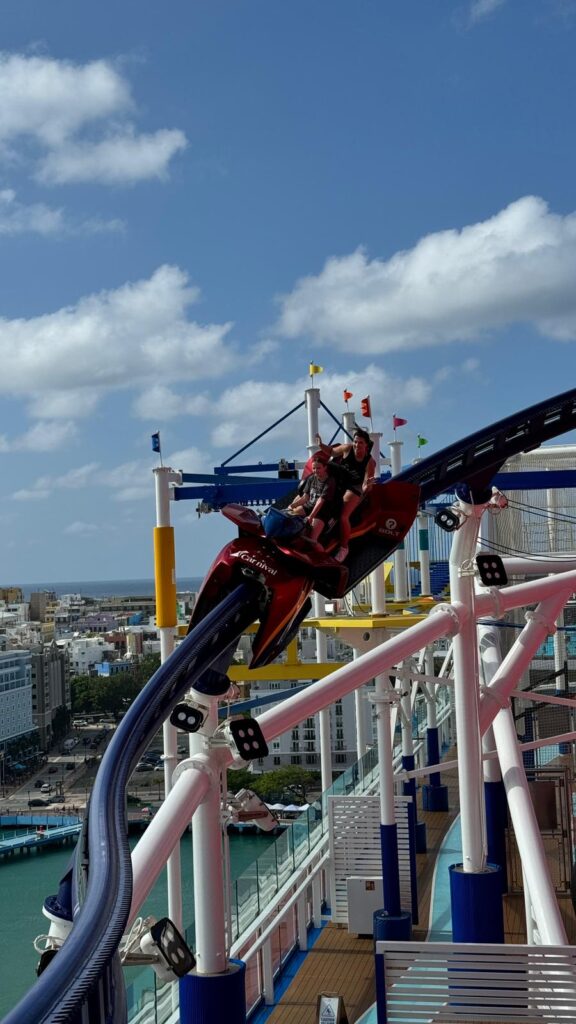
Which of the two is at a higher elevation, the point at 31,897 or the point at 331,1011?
the point at 331,1011

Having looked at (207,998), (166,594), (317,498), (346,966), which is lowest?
(346,966)

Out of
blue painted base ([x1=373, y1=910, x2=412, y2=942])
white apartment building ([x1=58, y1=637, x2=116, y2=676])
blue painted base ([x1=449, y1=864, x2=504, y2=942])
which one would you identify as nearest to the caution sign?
blue painted base ([x1=449, y1=864, x2=504, y2=942])

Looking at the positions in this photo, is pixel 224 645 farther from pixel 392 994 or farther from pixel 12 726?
pixel 12 726

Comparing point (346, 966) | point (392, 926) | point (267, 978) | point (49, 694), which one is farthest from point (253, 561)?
point (49, 694)

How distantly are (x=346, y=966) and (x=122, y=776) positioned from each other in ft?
28.0

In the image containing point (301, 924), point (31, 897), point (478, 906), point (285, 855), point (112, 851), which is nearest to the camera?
point (112, 851)

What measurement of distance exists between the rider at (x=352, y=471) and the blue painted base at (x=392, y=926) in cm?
675

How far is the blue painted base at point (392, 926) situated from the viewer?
12281 mm

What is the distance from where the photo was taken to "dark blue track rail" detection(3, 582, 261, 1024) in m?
2.61

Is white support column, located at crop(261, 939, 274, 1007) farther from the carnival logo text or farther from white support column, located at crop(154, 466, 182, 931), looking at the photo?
the carnival logo text

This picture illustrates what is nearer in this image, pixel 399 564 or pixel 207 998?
pixel 207 998

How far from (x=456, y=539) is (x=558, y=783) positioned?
237 inches

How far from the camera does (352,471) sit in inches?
289

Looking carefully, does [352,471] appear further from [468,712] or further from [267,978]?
[267,978]
